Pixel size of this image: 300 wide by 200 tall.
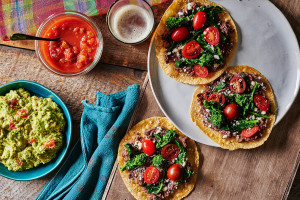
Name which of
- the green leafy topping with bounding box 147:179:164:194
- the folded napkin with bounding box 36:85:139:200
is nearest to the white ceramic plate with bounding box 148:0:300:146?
the folded napkin with bounding box 36:85:139:200

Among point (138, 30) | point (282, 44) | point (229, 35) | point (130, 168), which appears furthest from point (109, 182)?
point (282, 44)

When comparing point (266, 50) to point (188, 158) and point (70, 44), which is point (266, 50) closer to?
point (188, 158)

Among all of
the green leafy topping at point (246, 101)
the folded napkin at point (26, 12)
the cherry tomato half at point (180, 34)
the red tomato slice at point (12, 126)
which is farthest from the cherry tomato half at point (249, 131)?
the red tomato slice at point (12, 126)

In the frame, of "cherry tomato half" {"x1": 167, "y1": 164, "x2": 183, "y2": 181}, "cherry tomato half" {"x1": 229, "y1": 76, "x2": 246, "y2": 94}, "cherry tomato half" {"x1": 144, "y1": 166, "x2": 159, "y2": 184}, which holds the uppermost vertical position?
"cherry tomato half" {"x1": 229, "y1": 76, "x2": 246, "y2": 94}

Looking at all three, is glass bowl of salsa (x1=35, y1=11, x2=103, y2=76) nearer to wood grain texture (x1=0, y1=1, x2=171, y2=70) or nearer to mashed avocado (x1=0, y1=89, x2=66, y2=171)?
wood grain texture (x1=0, y1=1, x2=171, y2=70)

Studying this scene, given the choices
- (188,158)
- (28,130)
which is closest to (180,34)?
(188,158)

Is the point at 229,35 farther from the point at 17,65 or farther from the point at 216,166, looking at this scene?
the point at 17,65
